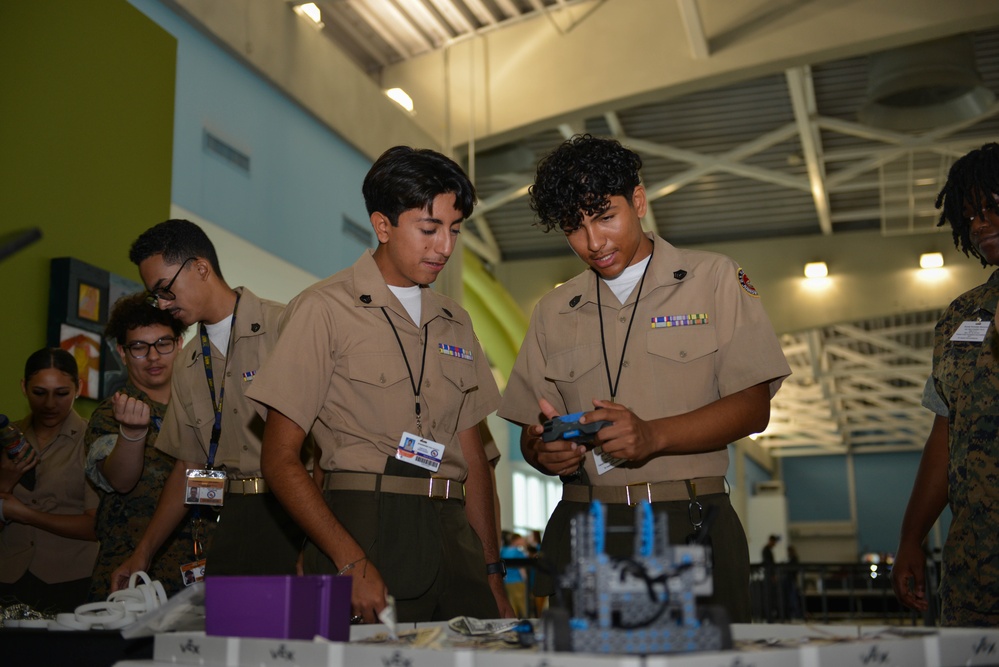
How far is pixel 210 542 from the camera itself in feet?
9.77

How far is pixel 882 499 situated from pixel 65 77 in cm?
3361

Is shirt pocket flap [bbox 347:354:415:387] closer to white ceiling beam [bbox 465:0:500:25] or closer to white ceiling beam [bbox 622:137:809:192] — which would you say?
white ceiling beam [bbox 465:0:500:25]

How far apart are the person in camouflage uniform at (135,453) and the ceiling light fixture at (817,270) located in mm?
10656

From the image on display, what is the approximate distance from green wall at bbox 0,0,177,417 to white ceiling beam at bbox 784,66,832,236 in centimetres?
621

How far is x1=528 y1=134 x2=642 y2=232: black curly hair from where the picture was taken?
2.37 m

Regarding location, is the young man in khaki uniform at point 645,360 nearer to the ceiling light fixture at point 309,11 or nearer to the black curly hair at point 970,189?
the black curly hair at point 970,189

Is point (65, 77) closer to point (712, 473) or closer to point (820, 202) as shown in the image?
point (712, 473)

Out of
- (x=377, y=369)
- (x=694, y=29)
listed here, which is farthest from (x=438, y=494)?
(x=694, y=29)

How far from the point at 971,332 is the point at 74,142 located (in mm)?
4177

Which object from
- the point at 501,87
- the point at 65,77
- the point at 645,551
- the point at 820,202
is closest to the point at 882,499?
the point at 820,202

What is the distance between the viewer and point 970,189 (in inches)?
110

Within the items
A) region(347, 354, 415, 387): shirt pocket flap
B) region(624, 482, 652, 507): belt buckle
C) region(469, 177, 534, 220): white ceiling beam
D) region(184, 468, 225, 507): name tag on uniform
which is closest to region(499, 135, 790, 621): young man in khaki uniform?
region(624, 482, 652, 507): belt buckle

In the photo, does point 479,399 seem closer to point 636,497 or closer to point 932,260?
point 636,497

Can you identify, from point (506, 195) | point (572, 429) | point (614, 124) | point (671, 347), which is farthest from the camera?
point (506, 195)
